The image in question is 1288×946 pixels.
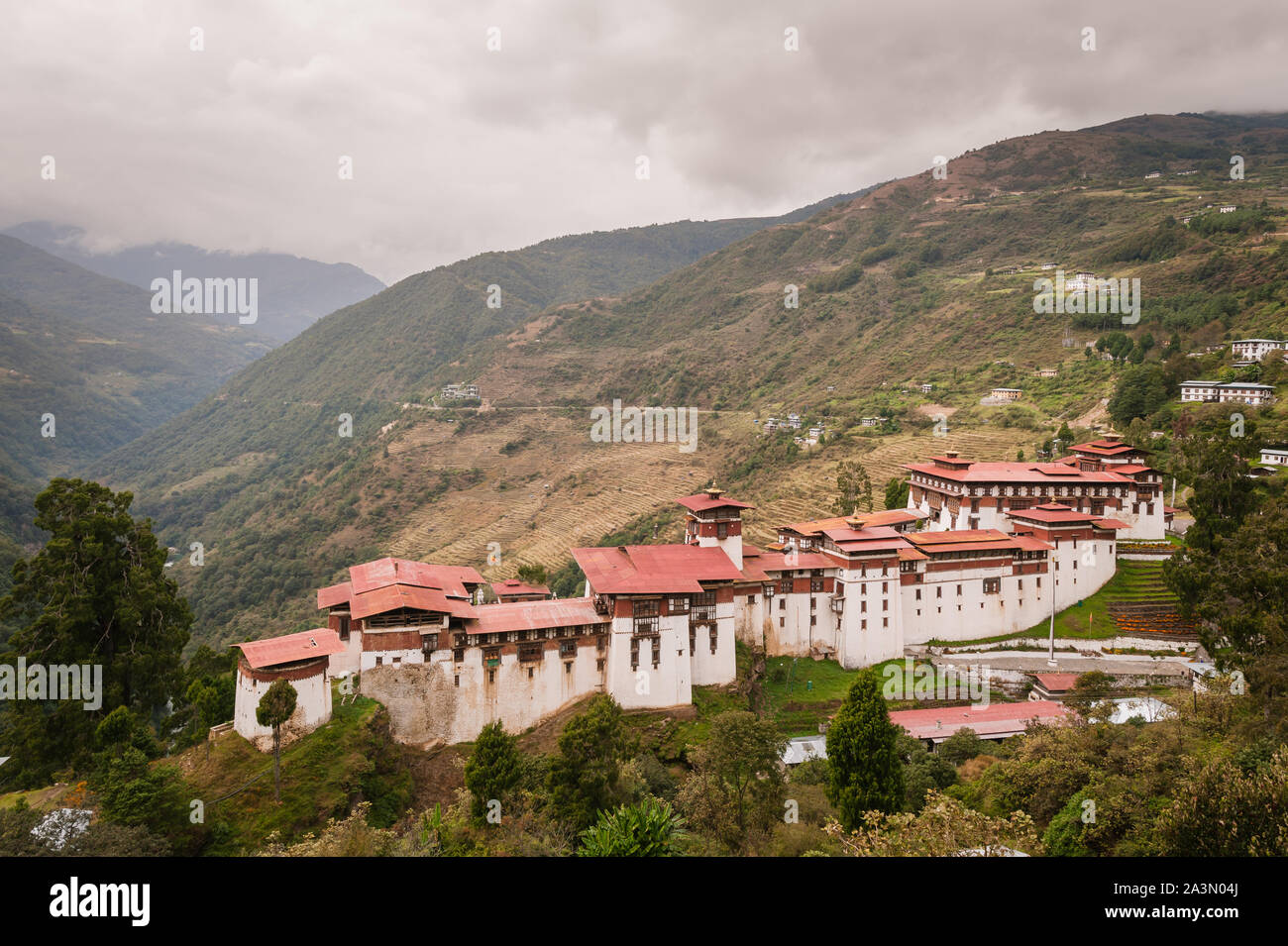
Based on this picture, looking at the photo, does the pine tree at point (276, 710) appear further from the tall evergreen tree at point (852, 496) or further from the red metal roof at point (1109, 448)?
the red metal roof at point (1109, 448)

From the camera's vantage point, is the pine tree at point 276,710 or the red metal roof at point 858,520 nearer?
the pine tree at point 276,710

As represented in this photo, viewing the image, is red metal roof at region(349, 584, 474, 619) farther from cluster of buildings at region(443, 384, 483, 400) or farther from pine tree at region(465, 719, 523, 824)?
cluster of buildings at region(443, 384, 483, 400)

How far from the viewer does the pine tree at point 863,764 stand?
19828 mm

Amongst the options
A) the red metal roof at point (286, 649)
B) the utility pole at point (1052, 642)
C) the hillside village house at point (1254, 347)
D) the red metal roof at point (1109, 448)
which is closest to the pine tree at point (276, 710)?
the red metal roof at point (286, 649)

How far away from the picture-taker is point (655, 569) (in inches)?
1178

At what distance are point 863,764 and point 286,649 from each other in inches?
741

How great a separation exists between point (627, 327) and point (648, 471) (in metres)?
76.6

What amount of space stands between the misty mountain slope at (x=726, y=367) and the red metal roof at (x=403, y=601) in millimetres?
36017

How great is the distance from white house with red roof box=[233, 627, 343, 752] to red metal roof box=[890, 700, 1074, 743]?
21449mm

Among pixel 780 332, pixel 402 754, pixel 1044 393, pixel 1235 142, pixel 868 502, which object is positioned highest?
pixel 1235 142

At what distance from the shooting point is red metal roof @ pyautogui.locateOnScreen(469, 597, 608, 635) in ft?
89.1
